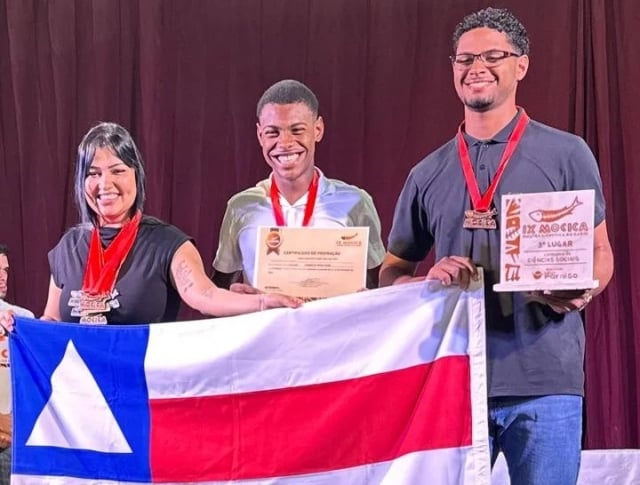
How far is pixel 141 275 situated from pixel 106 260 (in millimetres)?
108

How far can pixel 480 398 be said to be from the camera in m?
2.05

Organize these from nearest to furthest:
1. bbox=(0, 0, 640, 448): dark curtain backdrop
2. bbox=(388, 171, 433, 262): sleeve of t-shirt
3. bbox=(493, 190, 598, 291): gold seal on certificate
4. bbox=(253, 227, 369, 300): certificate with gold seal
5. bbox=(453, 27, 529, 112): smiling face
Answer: bbox=(493, 190, 598, 291): gold seal on certificate < bbox=(453, 27, 529, 112): smiling face < bbox=(388, 171, 433, 262): sleeve of t-shirt < bbox=(253, 227, 369, 300): certificate with gold seal < bbox=(0, 0, 640, 448): dark curtain backdrop

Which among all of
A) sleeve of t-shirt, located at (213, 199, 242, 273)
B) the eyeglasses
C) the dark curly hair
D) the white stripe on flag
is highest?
the dark curly hair

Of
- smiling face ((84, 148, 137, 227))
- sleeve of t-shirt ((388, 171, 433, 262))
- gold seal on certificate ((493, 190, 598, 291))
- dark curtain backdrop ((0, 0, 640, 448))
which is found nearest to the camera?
gold seal on certificate ((493, 190, 598, 291))

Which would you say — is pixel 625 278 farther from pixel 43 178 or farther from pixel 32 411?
pixel 43 178

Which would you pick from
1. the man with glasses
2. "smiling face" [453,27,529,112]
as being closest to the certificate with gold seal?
the man with glasses

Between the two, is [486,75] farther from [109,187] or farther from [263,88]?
[263,88]

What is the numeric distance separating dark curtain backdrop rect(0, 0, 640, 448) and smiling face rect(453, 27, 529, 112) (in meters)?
1.45

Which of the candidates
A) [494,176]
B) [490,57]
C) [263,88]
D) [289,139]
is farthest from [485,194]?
[263,88]

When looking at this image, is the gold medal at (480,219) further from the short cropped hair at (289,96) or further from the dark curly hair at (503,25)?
the short cropped hair at (289,96)

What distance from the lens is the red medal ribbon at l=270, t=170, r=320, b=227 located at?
272 cm

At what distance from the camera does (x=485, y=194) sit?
205 cm

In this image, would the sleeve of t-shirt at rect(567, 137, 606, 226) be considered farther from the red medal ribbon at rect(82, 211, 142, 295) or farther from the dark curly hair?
the red medal ribbon at rect(82, 211, 142, 295)

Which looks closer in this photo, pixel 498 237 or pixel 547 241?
pixel 547 241
